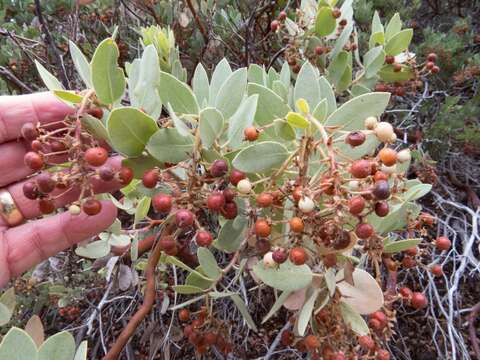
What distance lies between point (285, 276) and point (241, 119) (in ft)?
1.09

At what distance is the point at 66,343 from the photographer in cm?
78

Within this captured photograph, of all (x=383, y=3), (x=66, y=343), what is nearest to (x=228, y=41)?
(x=383, y=3)

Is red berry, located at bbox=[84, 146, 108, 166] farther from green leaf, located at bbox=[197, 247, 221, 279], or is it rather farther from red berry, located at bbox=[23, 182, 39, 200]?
green leaf, located at bbox=[197, 247, 221, 279]

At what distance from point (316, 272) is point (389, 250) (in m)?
0.17

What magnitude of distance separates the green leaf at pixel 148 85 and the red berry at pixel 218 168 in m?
0.17

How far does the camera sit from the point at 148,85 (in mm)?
868

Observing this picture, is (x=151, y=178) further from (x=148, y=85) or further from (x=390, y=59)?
(x=390, y=59)

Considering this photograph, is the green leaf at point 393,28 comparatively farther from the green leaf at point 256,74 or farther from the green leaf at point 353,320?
the green leaf at point 353,320

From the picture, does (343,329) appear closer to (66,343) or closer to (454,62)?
(66,343)

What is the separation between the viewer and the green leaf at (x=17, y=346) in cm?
72

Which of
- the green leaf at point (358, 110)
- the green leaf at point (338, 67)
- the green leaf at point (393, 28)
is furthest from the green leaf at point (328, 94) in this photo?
the green leaf at point (393, 28)

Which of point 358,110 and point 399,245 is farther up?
point 358,110

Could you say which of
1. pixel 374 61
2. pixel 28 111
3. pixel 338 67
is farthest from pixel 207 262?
pixel 374 61

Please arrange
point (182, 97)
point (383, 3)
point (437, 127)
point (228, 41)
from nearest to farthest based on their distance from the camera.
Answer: point (182, 97)
point (437, 127)
point (228, 41)
point (383, 3)
